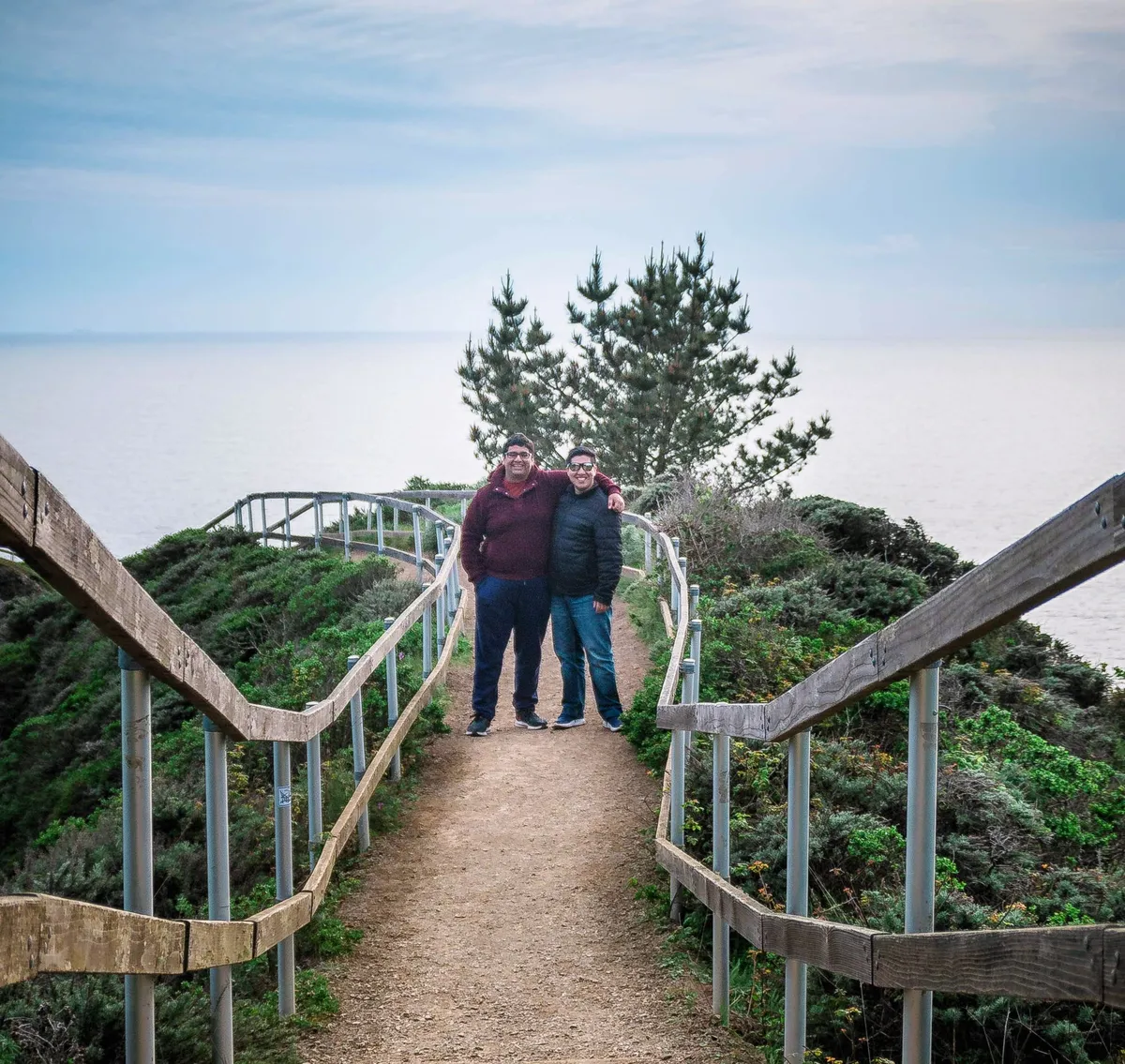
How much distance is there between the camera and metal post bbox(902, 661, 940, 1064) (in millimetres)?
3262

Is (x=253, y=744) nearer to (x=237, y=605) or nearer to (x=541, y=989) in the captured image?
(x=541, y=989)

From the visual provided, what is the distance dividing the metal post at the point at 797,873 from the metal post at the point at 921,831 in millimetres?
801

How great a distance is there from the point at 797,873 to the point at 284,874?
2.16 m

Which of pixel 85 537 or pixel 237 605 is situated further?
pixel 237 605

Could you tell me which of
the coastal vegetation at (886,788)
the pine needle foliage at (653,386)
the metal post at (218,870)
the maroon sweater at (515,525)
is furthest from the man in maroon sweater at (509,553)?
the pine needle foliage at (653,386)

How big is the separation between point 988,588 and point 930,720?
60 centimetres

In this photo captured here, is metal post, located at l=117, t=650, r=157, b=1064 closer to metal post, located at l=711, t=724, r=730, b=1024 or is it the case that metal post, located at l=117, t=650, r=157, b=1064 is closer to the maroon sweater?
metal post, located at l=711, t=724, r=730, b=1024

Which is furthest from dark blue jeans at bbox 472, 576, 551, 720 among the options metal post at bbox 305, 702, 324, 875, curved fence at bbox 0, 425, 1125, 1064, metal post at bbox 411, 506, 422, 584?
metal post at bbox 411, 506, 422, 584

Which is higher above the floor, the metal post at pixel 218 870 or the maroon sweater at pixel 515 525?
the maroon sweater at pixel 515 525

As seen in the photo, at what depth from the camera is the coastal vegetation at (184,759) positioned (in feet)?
16.2

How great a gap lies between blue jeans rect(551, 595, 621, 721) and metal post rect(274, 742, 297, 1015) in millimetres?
4800

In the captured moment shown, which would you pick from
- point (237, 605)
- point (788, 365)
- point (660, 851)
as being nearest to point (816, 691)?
point (660, 851)

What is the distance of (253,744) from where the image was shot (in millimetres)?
10188

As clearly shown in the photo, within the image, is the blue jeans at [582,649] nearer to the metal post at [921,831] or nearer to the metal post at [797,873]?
the metal post at [797,873]
